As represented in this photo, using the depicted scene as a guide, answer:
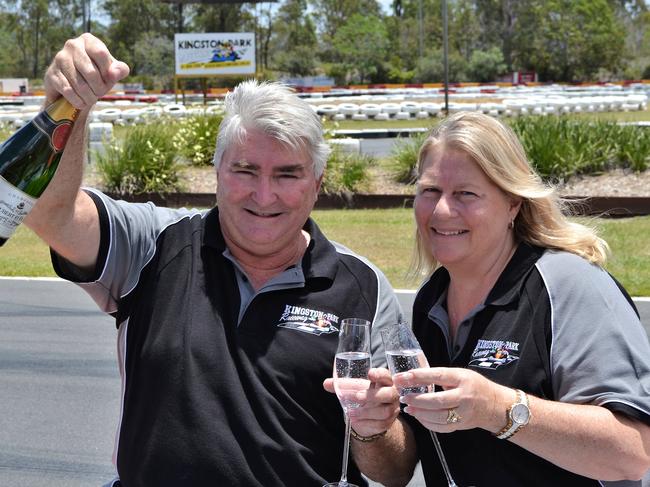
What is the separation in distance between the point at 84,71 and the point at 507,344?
133cm

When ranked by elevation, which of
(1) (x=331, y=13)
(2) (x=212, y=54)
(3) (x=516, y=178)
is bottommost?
(3) (x=516, y=178)

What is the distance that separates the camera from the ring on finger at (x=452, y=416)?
2.19 meters

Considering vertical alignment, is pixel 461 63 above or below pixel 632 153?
above

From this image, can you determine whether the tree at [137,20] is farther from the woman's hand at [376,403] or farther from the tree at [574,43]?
the woman's hand at [376,403]

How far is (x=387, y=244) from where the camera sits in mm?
10695

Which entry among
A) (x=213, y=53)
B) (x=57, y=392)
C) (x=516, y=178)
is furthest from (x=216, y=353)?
(x=213, y=53)

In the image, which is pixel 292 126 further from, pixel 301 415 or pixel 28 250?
pixel 28 250

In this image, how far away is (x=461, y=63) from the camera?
224 feet

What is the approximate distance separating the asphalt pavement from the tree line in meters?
53.9

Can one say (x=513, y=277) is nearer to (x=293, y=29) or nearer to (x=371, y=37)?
(x=371, y=37)

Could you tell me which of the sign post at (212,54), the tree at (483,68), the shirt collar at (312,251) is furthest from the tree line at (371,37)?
the shirt collar at (312,251)

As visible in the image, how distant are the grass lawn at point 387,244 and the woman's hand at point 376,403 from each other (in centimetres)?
589

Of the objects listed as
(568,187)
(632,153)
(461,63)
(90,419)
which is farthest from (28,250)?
(461,63)

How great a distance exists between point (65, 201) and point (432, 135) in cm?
110
